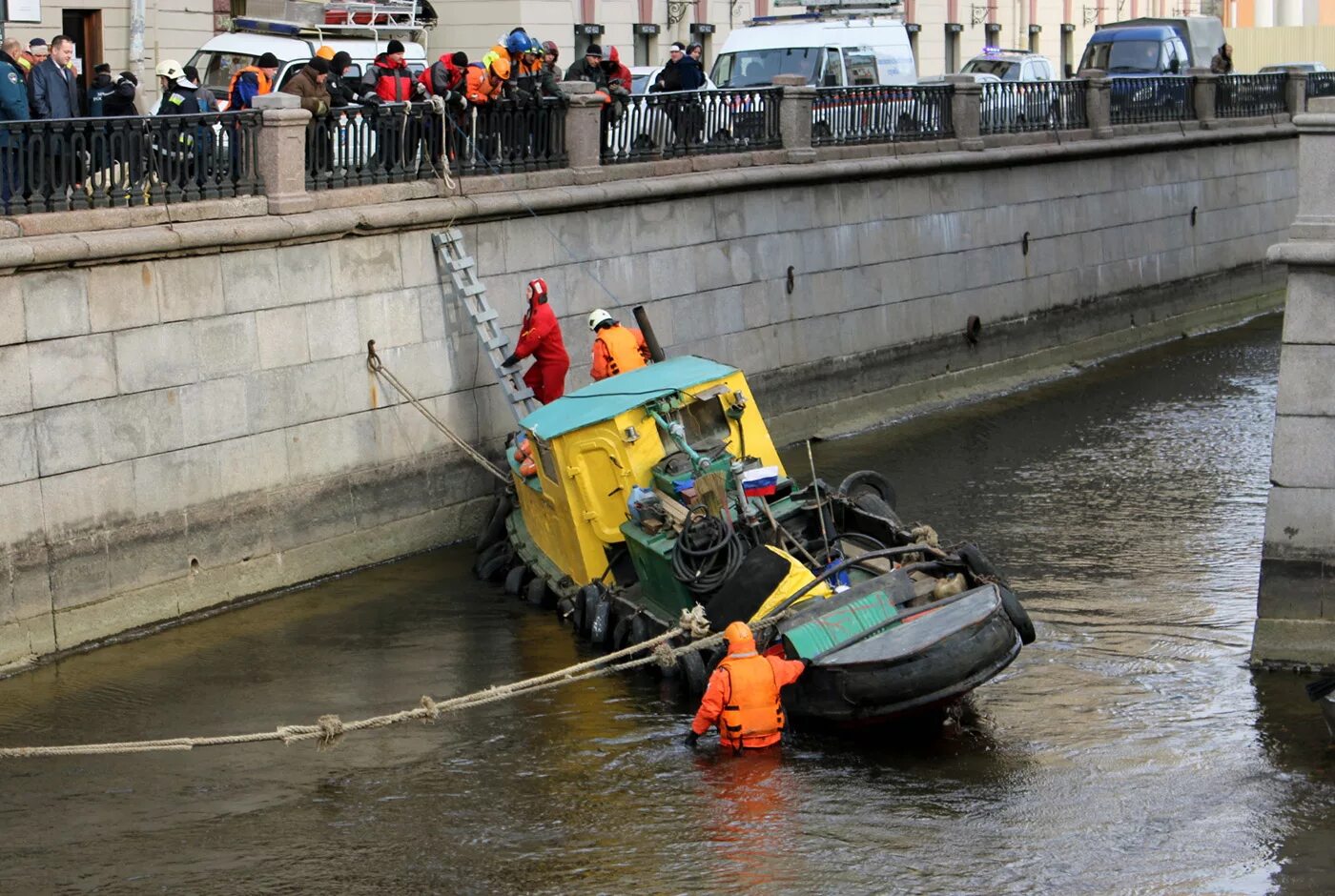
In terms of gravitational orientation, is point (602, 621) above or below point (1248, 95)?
below

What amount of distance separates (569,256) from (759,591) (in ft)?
23.2

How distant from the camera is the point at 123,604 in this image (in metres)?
14.7

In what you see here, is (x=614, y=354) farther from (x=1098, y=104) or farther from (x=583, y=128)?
(x=1098, y=104)

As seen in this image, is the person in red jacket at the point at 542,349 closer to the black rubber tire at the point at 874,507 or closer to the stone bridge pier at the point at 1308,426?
the black rubber tire at the point at 874,507

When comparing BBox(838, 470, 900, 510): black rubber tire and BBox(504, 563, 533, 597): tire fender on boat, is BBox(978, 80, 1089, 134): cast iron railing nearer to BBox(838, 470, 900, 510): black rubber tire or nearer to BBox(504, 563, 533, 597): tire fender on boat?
BBox(838, 470, 900, 510): black rubber tire

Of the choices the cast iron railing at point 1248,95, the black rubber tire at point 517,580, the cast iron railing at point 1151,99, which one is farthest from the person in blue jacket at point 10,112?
the cast iron railing at point 1248,95

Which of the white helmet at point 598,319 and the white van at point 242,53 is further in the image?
the white van at point 242,53

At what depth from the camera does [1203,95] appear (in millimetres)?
31547

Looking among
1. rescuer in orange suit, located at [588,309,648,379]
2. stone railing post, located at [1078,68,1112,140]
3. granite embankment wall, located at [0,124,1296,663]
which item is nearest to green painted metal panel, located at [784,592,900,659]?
rescuer in orange suit, located at [588,309,648,379]

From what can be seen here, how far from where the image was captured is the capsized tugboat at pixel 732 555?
39.0 feet

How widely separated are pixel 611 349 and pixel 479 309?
1.61m

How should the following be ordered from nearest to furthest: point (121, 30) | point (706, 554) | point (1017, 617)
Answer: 1. point (1017, 617)
2. point (706, 554)
3. point (121, 30)

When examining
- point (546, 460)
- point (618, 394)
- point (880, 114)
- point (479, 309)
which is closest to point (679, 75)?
point (880, 114)

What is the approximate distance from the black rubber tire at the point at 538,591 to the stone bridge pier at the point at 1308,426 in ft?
17.5
